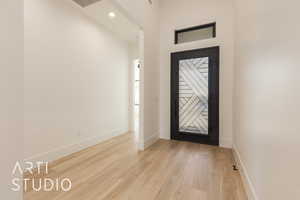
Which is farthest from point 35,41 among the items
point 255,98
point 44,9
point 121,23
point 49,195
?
point 255,98

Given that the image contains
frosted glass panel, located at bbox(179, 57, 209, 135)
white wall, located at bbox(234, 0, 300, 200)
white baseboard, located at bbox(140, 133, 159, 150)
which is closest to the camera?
white wall, located at bbox(234, 0, 300, 200)

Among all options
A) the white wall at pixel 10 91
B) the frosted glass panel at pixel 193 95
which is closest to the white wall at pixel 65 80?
the white wall at pixel 10 91

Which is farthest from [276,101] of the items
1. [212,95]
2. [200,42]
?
[200,42]

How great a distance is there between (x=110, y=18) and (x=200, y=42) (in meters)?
2.09

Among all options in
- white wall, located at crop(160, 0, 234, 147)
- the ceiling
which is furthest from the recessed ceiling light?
white wall, located at crop(160, 0, 234, 147)

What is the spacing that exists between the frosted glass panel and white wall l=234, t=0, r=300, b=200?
1.74 meters

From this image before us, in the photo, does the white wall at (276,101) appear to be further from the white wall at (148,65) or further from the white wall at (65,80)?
the white wall at (65,80)

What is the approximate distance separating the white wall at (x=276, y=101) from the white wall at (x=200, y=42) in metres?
1.67

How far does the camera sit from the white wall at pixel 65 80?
1952mm

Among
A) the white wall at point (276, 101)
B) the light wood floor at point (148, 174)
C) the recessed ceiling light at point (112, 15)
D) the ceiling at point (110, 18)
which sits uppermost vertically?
the ceiling at point (110, 18)

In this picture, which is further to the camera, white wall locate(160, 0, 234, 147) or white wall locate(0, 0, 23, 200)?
white wall locate(160, 0, 234, 147)

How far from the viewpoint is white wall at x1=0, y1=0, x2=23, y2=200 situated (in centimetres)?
81

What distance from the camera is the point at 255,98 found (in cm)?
124

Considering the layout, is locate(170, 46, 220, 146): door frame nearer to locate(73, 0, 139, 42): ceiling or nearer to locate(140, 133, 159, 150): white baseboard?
locate(140, 133, 159, 150): white baseboard
